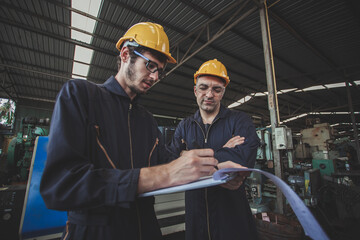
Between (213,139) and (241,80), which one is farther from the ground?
(241,80)

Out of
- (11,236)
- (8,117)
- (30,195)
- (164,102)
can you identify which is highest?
(164,102)

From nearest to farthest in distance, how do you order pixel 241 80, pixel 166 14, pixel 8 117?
pixel 166 14 < pixel 241 80 < pixel 8 117

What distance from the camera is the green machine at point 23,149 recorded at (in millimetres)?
5055

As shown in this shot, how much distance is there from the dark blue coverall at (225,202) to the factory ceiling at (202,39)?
3.63 meters

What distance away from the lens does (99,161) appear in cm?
77

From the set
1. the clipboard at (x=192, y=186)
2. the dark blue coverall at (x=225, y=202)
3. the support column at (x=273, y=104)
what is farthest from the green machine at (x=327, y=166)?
the clipboard at (x=192, y=186)

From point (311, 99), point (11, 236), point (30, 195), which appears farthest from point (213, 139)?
point (311, 99)

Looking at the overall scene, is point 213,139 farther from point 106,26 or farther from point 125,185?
point 106,26

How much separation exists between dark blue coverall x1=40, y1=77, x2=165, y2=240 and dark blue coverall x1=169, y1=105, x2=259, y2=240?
0.45 meters

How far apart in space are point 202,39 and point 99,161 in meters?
5.68

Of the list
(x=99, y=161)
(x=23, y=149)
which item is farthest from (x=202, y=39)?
(x=23, y=149)

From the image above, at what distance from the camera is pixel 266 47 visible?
3363 mm

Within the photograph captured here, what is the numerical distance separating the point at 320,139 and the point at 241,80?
171 inches

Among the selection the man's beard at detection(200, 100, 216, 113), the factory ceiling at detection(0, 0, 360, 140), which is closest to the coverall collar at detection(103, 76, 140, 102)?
the man's beard at detection(200, 100, 216, 113)
